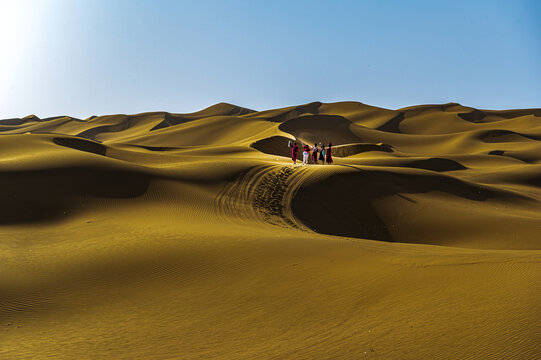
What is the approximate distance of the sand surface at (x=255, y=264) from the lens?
18.6 feet

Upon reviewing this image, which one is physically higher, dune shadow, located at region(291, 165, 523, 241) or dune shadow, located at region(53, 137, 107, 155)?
→ dune shadow, located at region(53, 137, 107, 155)

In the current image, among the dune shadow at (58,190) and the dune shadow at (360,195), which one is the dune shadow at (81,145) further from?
the dune shadow at (360,195)

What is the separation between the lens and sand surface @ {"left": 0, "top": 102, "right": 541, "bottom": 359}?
5660 millimetres

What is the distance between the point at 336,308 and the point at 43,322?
487 centimetres

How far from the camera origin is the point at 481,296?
6121 mm

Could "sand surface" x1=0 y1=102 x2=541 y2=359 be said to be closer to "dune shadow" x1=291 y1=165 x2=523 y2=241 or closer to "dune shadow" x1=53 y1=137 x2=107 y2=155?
"dune shadow" x1=291 y1=165 x2=523 y2=241

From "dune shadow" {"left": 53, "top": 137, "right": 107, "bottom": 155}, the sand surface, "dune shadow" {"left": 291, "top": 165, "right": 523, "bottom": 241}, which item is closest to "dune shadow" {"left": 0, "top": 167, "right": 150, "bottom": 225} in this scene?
the sand surface

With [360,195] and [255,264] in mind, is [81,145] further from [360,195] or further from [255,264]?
[255,264]

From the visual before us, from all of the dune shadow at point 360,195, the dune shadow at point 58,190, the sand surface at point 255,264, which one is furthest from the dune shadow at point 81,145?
the dune shadow at point 360,195

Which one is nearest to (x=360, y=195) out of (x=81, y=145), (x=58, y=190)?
(x=58, y=190)

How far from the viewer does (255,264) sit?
8.78 metres

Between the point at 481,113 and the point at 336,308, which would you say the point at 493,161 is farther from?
the point at 481,113

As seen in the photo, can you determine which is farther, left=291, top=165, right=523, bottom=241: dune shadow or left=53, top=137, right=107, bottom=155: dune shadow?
left=53, top=137, right=107, bottom=155: dune shadow

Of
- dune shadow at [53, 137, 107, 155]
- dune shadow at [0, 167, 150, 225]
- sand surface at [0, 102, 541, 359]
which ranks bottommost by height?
sand surface at [0, 102, 541, 359]
